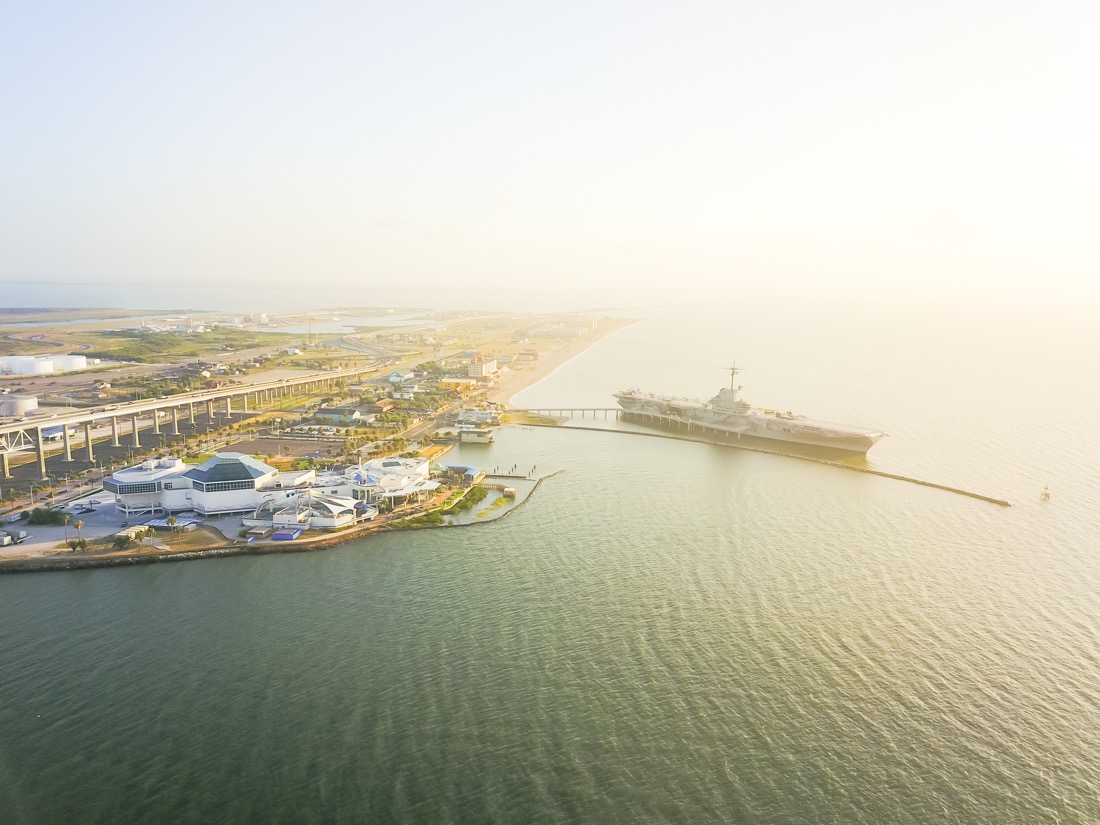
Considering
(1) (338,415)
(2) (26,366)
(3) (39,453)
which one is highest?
(2) (26,366)

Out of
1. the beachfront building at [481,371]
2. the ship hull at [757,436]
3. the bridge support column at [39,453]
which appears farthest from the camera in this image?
the beachfront building at [481,371]

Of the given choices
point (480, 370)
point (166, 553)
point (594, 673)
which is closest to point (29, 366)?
point (480, 370)

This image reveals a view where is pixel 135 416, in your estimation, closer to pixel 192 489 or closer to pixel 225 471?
pixel 192 489

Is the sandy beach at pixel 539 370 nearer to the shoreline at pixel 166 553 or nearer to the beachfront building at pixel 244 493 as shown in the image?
the beachfront building at pixel 244 493

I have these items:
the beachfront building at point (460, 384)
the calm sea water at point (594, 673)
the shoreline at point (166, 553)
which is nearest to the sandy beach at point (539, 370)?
the beachfront building at point (460, 384)

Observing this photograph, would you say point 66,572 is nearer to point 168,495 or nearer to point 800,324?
point 168,495

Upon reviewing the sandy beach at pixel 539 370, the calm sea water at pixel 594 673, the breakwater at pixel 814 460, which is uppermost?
the sandy beach at pixel 539 370
